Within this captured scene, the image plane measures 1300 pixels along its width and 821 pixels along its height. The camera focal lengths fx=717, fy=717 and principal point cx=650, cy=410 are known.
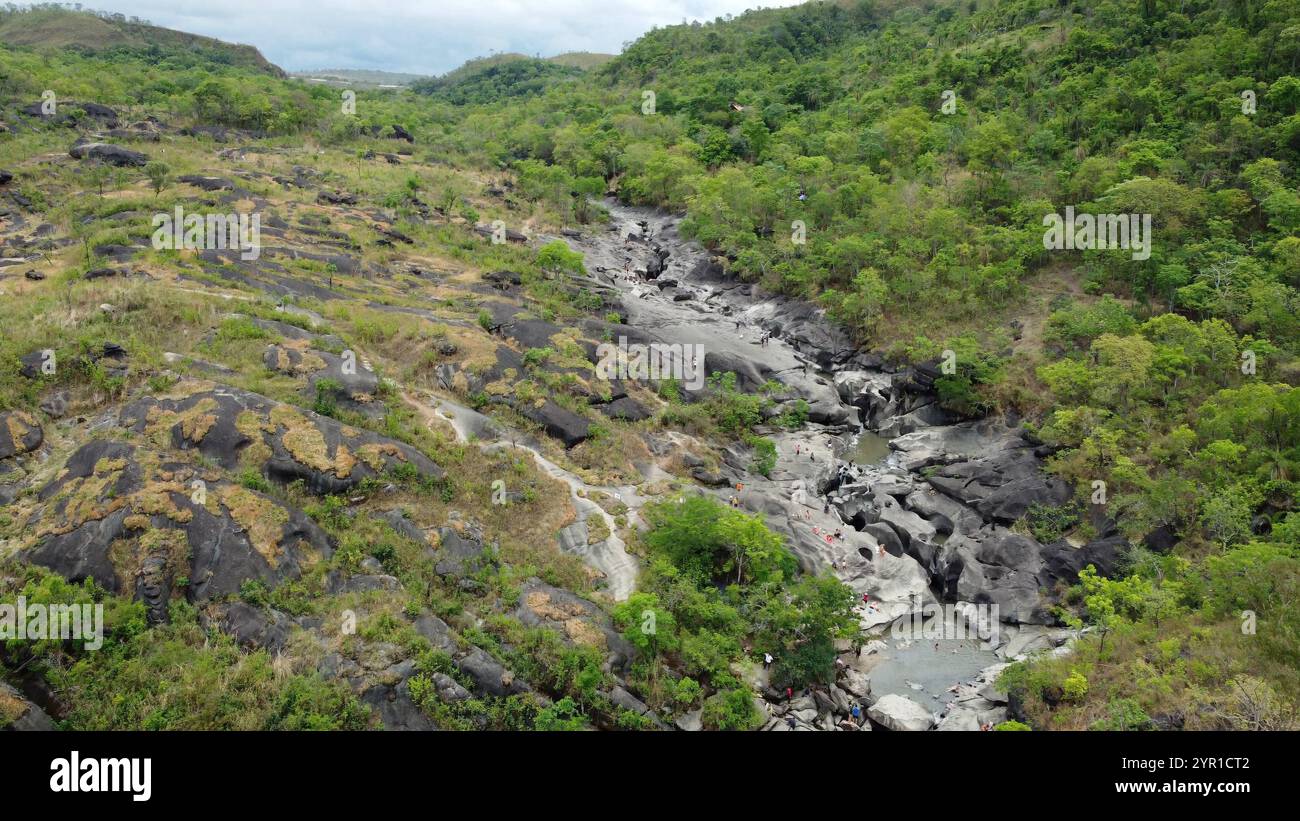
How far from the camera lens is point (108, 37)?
13775 cm

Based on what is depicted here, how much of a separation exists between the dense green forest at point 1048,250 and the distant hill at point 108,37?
55.6 metres

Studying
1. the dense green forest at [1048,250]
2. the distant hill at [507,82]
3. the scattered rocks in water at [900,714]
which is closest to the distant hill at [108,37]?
the distant hill at [507,82]

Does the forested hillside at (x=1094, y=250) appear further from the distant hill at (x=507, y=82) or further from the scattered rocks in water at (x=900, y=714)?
the distant hill at (x=507, y=82)

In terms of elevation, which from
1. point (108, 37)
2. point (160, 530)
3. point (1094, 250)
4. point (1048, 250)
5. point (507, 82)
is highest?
point (507, 82)

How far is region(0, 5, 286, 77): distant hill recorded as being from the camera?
434 feet

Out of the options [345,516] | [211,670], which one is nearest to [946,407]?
[345,516]

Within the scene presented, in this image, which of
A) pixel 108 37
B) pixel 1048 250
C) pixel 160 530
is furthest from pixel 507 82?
pixel 160 530

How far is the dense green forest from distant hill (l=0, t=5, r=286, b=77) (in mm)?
55608

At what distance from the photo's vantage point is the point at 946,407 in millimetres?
42406

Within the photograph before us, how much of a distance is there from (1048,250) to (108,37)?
16963 cm

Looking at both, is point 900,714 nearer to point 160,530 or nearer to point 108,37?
point 160,530

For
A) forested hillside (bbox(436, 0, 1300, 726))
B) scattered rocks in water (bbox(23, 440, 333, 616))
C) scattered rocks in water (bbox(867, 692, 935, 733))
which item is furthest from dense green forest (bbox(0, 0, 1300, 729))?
scattered rocks in water (bbox(23, 440, 333, 616))

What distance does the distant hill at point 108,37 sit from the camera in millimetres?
132375

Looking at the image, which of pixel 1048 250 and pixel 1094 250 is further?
pixel 1048 250
